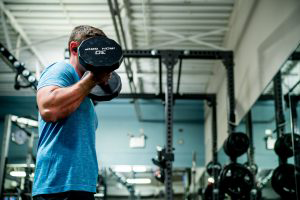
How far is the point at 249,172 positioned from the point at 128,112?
6.70 meters

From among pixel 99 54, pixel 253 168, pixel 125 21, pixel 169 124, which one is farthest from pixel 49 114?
pixel 125 21

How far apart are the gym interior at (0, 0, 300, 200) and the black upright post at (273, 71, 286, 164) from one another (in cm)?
2

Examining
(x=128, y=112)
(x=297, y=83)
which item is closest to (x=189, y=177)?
(x=128, y=112)

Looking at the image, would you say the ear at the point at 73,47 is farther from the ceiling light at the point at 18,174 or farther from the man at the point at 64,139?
the ceiling light at the point at 18,174

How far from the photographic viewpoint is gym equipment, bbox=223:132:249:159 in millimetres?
4711

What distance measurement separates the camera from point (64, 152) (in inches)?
53.3

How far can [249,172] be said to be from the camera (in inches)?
182

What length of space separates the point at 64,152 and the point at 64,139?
45 mm

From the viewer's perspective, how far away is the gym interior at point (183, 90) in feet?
13.4

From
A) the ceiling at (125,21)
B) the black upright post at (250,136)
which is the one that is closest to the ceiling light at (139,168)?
the ceiling at (125,21)

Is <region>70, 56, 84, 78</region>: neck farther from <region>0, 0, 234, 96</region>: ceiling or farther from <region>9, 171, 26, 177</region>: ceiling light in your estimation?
<region>9, 171, 26, 177</region>: ceiling light

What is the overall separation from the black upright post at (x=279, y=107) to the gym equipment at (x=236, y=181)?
878 mm

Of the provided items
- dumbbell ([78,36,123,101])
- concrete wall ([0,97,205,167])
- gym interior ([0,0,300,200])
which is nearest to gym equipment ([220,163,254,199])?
gym interior ([0,0,300,200])

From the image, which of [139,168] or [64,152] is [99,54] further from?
[139,168]
